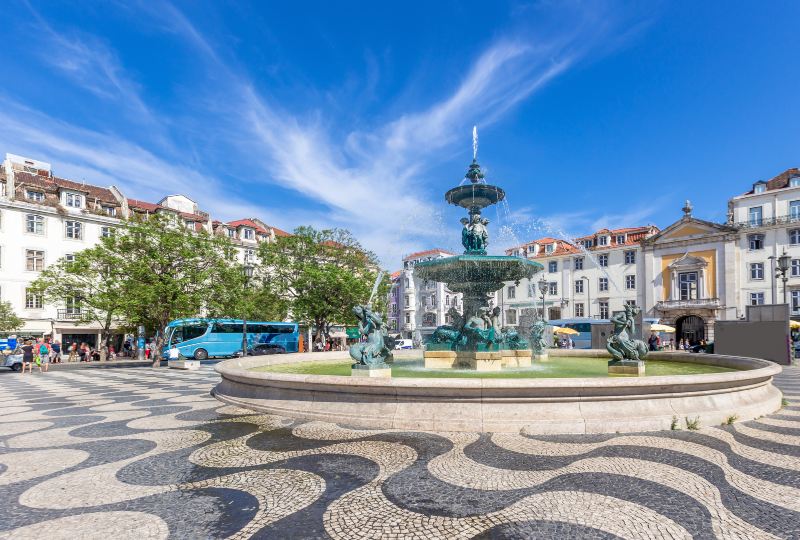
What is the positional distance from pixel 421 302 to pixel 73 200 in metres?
41.7

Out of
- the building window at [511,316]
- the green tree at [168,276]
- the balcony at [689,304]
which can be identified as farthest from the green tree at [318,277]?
the balcony at [689,304]

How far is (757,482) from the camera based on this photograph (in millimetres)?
4219

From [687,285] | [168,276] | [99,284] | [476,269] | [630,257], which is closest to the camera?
[476,269]

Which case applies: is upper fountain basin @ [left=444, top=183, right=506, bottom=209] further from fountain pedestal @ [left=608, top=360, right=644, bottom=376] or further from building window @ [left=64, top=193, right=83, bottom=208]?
building window @ [left=64, top=193, right=83, bottom=208]

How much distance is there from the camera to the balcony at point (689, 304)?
39844 mm

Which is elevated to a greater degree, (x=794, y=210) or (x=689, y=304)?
(x=794, y=210)

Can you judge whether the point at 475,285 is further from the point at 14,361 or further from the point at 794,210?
the point at 794,210

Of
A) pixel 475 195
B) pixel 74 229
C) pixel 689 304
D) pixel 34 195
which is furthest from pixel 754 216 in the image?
pixel 34 195

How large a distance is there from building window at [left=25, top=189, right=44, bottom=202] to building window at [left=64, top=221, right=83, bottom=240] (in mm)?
2798

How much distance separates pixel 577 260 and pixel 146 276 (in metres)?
43.6

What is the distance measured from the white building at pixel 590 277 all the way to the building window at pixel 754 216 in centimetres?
858

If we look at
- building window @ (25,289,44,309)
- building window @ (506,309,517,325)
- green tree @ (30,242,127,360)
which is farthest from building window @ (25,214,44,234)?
building window @ (506,309,517,325)

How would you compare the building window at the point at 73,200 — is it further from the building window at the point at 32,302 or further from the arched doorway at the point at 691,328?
the arched doorway at the point at 691,328

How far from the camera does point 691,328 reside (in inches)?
1713
